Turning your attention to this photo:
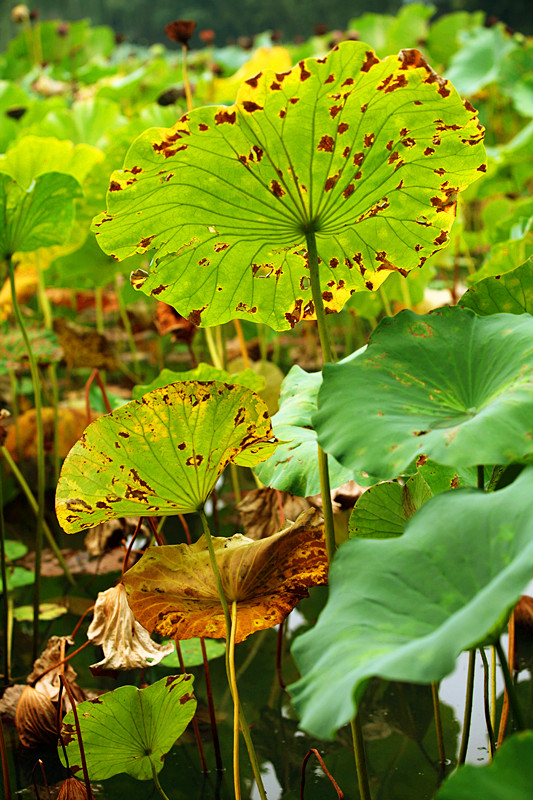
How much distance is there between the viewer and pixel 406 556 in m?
0.36

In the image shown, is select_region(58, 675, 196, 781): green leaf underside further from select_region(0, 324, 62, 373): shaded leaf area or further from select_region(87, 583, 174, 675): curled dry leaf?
select_region(0, 324, 62, 373): shaded leaf area

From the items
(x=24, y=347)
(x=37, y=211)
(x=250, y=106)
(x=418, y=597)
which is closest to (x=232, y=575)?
(x=418, y=597)

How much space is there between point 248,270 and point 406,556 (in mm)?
278

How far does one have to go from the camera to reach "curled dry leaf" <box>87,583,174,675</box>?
2.00ft

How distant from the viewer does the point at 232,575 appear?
0.54m

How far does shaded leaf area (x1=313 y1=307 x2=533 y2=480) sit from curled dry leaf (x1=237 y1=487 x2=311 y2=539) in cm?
36

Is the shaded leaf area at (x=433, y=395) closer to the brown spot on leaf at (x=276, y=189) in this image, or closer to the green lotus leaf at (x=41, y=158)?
the brown spot on leaf at (x=276, y=189)

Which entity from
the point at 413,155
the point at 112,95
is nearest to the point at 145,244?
the point at 413,155

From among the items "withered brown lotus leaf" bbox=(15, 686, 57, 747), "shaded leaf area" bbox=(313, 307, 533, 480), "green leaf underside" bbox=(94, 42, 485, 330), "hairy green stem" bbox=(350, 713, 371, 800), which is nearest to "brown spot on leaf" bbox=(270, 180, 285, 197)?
"green leaf underside" bbox=(94, 42, 485, 330)

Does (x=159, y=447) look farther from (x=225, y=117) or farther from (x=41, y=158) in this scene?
(x=41, y=158)

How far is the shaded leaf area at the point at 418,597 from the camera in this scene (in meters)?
0.28

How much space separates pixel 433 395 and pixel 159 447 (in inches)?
7.1

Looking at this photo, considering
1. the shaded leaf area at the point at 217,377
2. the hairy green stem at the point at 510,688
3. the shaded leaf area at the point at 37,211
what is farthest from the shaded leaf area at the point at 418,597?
the shaded leaf area at the point at 37,211

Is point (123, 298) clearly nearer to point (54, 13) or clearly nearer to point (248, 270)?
point (248, 270)
